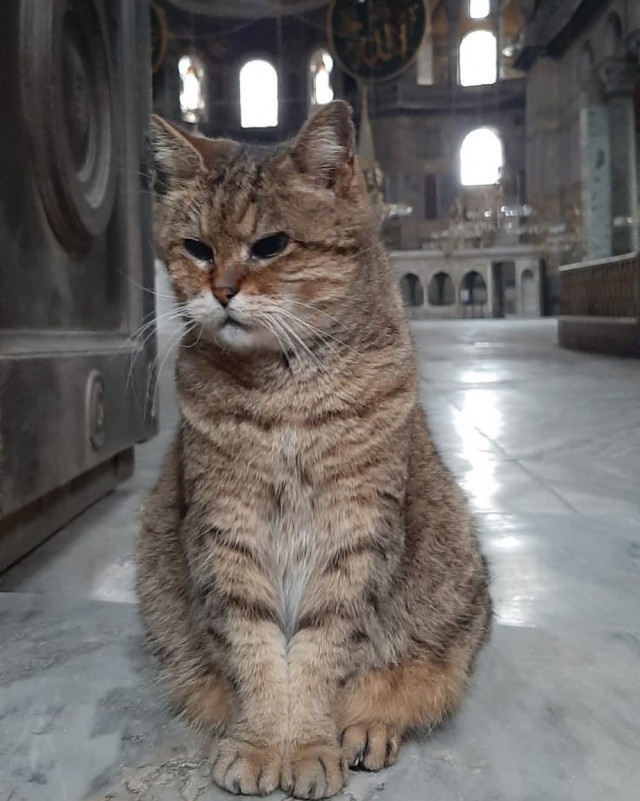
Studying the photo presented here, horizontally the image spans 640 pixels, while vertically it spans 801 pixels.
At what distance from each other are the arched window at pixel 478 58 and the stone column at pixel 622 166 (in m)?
1.64

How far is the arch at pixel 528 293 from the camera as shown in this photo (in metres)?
→ 11.2

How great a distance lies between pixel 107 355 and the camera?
7.43 feet

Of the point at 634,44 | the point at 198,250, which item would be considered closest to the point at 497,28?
the point at 634,44

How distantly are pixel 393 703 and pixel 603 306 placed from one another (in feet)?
19.1

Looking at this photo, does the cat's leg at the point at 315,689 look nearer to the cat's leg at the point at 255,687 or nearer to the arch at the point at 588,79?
the cat's leg at the point at 255,687

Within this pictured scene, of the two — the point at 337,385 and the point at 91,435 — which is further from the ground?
the point at 337,385

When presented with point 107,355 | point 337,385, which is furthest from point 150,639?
point 107,355

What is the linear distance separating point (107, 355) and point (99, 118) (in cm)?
63

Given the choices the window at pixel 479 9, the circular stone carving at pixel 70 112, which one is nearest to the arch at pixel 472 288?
the window at pixel 479 9

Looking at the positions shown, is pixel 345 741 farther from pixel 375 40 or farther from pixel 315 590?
pixel 375 40

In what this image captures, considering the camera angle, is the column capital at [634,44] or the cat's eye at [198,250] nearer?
the cat's eye at [198,250]

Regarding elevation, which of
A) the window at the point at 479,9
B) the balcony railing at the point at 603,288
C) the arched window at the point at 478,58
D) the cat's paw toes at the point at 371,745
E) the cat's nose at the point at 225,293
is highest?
the window at the point at 479,9

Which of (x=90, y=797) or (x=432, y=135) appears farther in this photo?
(x=432, y=135)

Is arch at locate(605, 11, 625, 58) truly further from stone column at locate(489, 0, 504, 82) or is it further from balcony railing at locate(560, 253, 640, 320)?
balcony railing at locate(560, 253, 640, 320)
